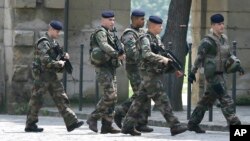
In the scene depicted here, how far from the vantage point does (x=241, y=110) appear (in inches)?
958

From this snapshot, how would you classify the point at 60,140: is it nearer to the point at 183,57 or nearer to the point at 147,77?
the point at 147,77

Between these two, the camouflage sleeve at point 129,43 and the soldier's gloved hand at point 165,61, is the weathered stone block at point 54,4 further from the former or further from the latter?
the soldier's gloved hand at point 165,61

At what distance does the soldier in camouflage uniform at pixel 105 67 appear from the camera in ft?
61.4

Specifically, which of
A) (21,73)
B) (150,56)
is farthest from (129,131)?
(21,73)

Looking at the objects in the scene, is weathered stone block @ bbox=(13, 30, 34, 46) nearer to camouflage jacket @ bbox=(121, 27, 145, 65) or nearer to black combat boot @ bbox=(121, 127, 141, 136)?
camouflage jacket @ bbox=(121, 27, 145, 65)

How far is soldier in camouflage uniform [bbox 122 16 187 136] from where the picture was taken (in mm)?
18047

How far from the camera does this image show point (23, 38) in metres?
24.9

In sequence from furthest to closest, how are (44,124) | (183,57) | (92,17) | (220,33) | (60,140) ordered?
(92,17) < (183,57) < (44,124) < (220,33) < (60,140)

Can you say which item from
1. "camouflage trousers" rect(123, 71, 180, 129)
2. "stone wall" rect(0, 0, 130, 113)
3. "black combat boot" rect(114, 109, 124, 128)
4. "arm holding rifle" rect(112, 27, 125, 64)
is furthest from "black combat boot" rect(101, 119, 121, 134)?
"stone wall" rect(0, 0, 130, 113)

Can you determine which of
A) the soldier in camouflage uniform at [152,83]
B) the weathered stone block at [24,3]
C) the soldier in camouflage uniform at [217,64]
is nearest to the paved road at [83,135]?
the soldier in camouflage uniform at [152,83]

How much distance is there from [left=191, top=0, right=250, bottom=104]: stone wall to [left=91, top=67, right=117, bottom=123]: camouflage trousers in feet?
23.7

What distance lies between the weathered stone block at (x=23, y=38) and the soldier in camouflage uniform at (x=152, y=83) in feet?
22.4

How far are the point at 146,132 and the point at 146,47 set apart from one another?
1.83 m

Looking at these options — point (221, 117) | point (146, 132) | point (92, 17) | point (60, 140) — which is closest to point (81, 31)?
point (92, 17)
